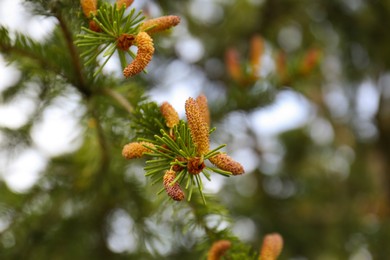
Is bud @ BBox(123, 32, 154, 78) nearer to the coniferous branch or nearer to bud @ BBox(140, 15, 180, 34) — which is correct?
bud @ BBox(140, 15, 180, 34)

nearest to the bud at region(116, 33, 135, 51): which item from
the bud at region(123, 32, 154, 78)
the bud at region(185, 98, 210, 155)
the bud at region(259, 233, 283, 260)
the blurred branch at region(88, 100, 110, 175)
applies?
the bud at region(123, 32, 154, 78)

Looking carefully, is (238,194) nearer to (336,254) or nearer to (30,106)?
A: (336,254)

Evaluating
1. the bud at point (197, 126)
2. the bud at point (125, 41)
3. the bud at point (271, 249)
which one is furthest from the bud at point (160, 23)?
the bud at point (271, 249)

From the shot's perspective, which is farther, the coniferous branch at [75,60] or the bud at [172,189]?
the coniferous branch at [75,60]

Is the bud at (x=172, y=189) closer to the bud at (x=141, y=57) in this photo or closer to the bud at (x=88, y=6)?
the bud at (x=141, y=57)

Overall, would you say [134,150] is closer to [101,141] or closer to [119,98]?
[119,98]
